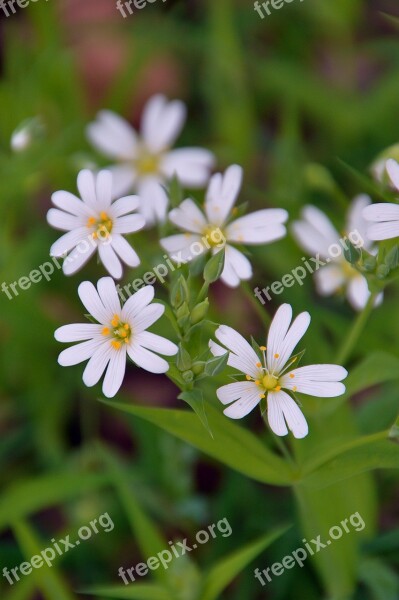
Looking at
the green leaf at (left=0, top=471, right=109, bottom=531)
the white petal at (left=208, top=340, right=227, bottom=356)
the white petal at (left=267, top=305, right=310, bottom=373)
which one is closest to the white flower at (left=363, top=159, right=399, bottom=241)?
the white petal at (left=267, top=305, right=310, bottom=373)

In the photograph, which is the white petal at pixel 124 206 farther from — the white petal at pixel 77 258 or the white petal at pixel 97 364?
the white petal at pixel 97 364

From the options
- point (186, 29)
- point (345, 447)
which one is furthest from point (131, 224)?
point (186, 29)

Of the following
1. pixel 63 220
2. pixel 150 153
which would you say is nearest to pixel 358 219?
pixel 63 220

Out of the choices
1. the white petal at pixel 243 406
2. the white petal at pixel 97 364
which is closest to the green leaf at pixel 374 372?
the white petal at pixel 243 406

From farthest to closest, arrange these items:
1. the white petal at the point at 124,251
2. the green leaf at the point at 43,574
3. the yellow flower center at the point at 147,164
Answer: the yellow flower center at the point at 147,164 < the green leaf at the point at 43,574 < the white petal at the point at 124,251

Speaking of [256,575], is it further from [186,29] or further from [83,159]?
[186,29]

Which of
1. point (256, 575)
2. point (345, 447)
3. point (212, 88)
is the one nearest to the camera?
point (345, 447)
